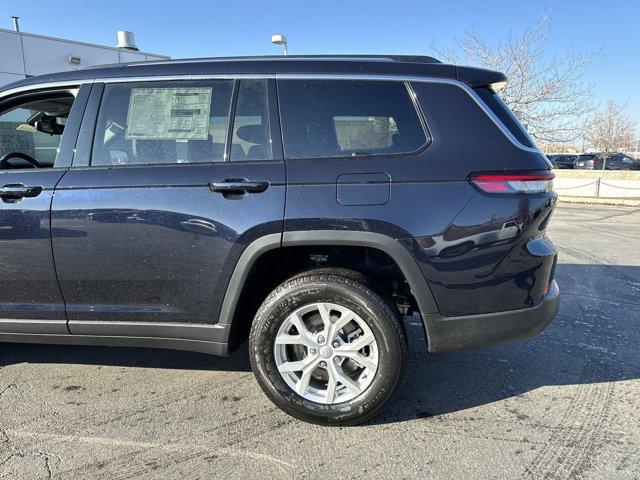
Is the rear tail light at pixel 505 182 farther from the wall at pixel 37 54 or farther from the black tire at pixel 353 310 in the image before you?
the wall at pixel 37 54

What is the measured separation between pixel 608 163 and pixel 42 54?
36.7m

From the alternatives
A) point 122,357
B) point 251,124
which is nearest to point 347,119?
point 251,124

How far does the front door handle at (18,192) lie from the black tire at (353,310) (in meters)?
1.52

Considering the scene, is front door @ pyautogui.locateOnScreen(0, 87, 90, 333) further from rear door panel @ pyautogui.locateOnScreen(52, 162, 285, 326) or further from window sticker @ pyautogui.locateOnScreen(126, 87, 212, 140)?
→ window sticker @ pyautogui.locateOnScreen(126, 87, 212, 140)

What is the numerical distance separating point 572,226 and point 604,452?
9.12 m

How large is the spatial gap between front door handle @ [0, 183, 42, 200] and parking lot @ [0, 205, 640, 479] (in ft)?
4.16

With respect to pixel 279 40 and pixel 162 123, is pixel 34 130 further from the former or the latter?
pixel 279 40

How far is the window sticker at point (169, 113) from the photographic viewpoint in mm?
2688

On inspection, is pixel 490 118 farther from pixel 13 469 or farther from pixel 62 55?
pixel 62 55

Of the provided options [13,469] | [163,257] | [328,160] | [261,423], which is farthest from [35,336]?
[328,160]

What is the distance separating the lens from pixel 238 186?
2.50m

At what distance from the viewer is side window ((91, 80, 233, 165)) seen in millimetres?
2658

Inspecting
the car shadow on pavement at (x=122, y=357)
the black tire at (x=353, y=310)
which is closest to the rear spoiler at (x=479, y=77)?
the black tire at (x=353, y=310)

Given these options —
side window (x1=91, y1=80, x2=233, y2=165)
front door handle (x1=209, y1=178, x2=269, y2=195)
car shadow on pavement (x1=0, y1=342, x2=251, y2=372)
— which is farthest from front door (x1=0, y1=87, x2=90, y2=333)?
front door handle (x1=209, y1=178, x2=269, y2=195)
